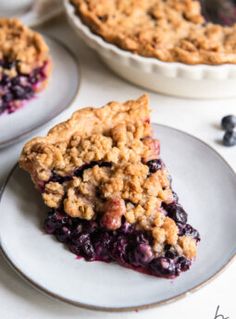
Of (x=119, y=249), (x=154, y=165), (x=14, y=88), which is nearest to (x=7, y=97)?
(x=14, y=88)

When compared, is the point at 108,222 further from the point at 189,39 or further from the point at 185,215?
the point at 189,39

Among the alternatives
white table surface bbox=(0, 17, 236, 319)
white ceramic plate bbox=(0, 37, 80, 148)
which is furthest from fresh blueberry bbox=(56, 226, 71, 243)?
white ceramic plate bbox=(0, 37, 80, 148)

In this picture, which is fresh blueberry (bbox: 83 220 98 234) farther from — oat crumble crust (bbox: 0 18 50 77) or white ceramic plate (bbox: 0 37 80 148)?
oat crumble crust (bbox: 0 18 50 77)

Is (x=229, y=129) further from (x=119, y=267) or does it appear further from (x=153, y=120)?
(x=119, y=267)

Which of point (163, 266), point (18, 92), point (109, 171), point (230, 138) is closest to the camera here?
point (163, 266)

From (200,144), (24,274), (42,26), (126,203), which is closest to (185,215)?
(126,203)
